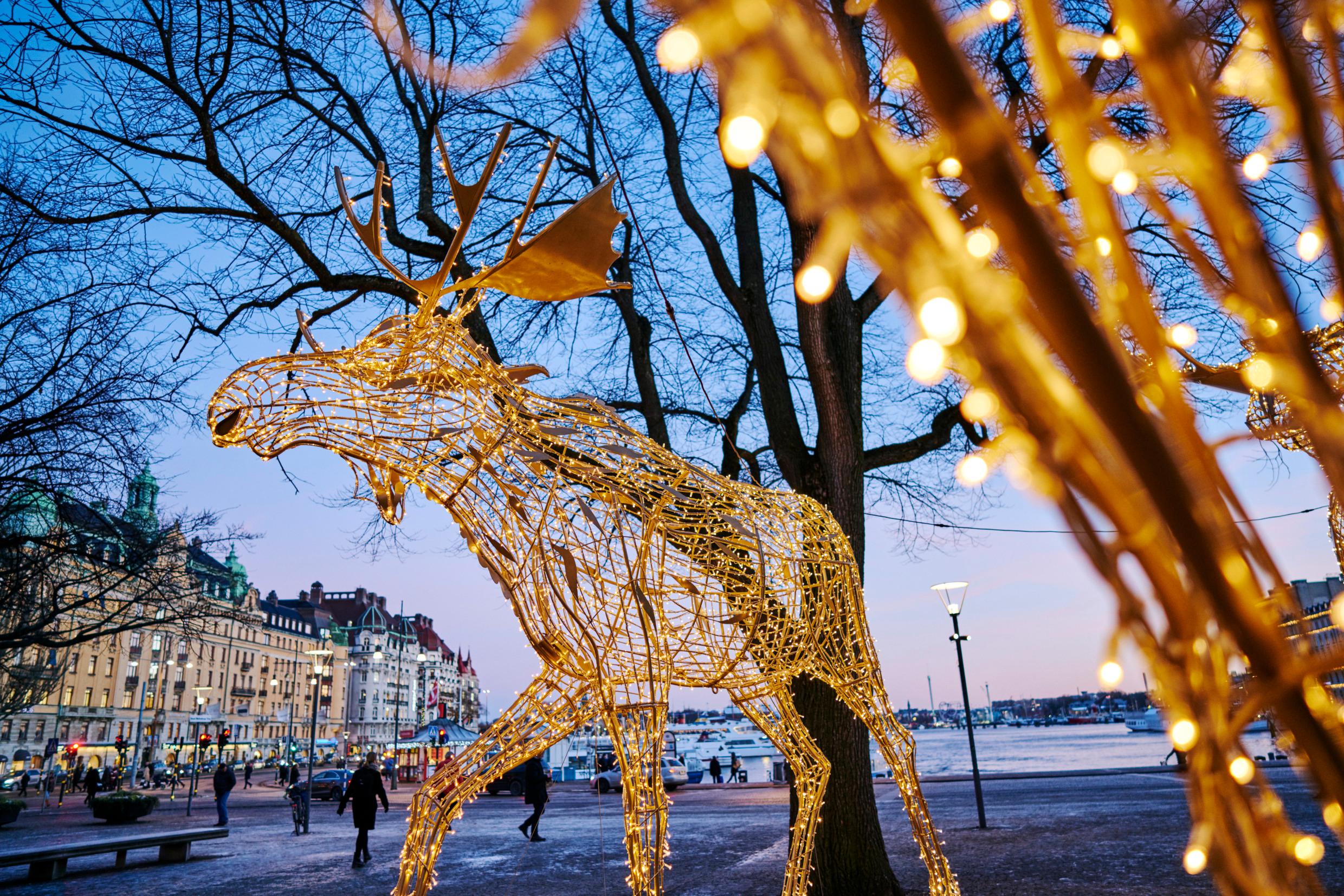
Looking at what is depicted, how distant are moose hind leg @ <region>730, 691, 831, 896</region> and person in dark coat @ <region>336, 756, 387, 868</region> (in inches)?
311

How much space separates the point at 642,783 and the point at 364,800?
29.0 feet

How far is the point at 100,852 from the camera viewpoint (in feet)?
30.6

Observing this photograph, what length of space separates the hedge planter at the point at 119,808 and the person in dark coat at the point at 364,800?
10.8m

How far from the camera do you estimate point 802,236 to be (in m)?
6.53

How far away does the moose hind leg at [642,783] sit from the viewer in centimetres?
321

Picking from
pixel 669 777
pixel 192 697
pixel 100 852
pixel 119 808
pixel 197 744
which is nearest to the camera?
pixel 100 852

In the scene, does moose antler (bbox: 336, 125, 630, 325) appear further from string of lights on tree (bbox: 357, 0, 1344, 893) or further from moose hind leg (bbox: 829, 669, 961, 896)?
moose hind leg (bbox: 829, 669, 961, 896)

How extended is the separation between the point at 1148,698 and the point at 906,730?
3.88 m

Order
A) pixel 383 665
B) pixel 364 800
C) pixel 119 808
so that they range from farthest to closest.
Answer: pixel 383 665
pixel 119 808
pixel 364 800

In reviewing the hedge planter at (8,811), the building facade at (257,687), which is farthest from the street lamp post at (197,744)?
the hedge planter at (8,811)

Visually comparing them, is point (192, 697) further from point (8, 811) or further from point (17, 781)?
point (8, 811)

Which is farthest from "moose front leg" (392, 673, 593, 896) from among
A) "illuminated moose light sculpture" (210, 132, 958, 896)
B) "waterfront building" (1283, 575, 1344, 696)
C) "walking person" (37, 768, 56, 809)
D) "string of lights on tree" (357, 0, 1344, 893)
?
"walking person" (37, 768, 56, 809)

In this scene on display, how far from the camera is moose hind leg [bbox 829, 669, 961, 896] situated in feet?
13.8

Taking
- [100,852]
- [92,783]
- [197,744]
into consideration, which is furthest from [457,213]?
[197,744]
